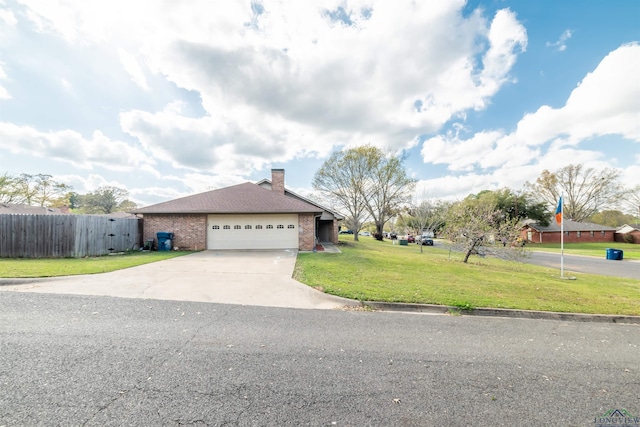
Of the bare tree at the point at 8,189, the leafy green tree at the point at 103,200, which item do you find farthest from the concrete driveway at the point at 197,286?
the leafy green tree at the point at 103,200

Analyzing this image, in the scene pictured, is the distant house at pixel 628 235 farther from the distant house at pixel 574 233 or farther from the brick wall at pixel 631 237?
the distant house at pixel 574 233

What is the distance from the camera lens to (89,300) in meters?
5.34

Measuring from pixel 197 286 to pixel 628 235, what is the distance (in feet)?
195

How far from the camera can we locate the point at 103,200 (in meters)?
46.2

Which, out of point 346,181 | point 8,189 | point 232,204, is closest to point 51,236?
point 232,204

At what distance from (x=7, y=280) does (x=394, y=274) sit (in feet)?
36.1

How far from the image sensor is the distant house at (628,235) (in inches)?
1489

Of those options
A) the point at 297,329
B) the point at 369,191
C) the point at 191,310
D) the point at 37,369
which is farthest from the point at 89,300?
the point at 369,191

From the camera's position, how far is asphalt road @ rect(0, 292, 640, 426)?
236 centimetres

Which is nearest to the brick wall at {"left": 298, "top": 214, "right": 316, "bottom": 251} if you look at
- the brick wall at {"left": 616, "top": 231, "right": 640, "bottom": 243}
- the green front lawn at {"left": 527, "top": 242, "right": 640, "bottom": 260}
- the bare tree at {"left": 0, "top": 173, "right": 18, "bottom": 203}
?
the green front lawn at {"left": 527, "top": 242, "right": 640, "bottom": 260}

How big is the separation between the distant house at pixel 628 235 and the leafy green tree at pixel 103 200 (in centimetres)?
8165

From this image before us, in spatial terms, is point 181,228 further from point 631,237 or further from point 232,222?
point 631,237

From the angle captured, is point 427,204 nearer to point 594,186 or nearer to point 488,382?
point 488,382

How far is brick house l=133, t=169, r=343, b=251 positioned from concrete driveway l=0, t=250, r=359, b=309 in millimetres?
5771
